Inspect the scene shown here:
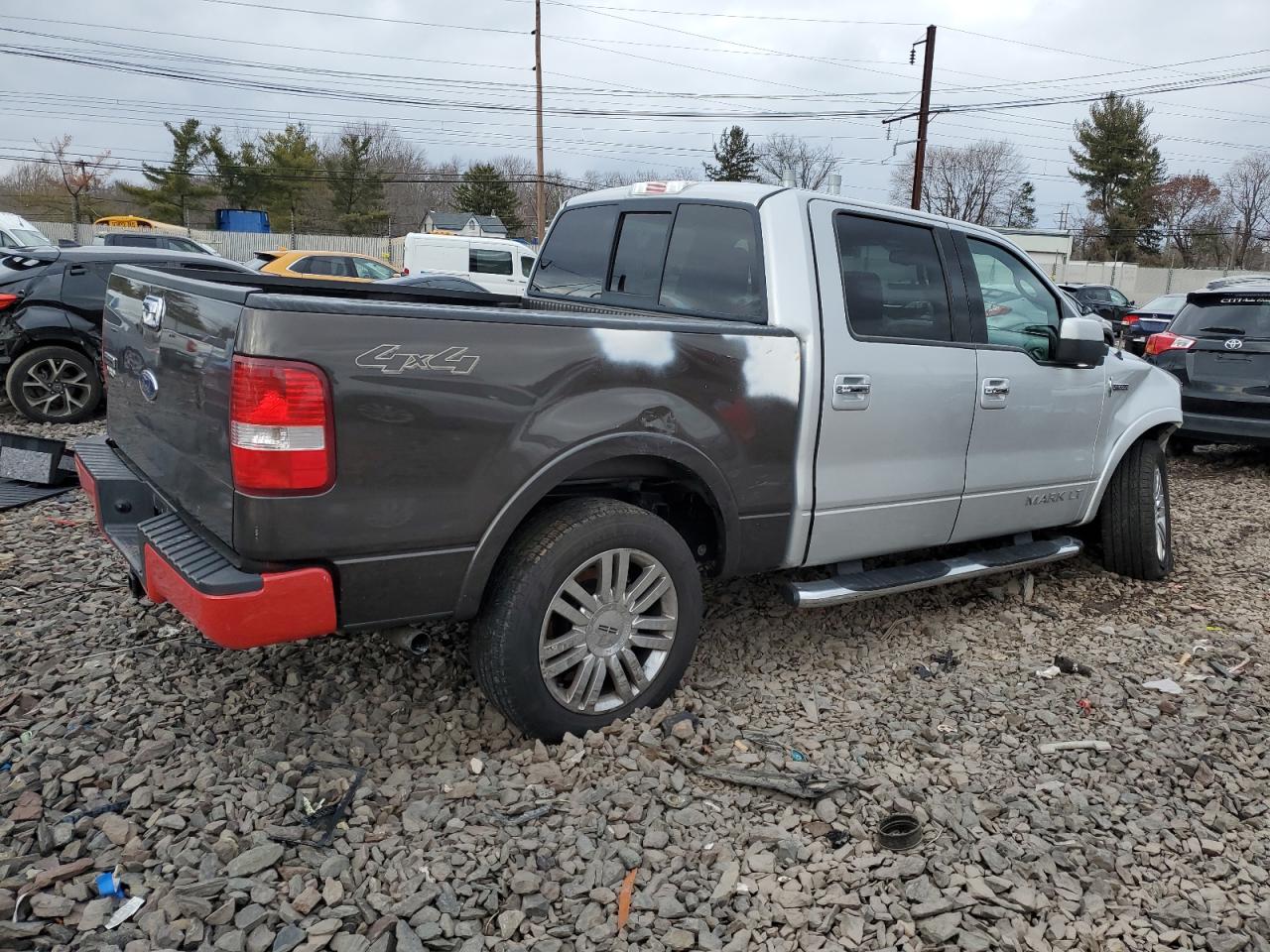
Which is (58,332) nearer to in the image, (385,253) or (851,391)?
(851,391)

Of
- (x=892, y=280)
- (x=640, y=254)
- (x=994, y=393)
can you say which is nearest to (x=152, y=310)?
(x=640, y=254)

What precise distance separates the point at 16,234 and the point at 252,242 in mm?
25332

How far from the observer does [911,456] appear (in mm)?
3895

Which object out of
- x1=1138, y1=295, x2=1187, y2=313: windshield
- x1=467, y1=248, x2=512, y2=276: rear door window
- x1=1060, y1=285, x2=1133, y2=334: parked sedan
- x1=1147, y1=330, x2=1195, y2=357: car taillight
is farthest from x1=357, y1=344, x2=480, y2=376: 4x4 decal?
x1=1060, y1=285, x2=1133, y2=334: parked sedan

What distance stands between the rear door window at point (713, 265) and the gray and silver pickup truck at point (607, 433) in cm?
1

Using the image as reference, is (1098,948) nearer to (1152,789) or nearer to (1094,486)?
(1152,789)

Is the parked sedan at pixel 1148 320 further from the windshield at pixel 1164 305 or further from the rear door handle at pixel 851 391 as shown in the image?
the rear door handle at pixel 851 391

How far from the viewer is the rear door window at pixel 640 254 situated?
407cm

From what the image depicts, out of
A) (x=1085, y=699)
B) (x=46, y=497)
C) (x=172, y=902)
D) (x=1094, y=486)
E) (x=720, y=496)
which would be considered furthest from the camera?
(x=46, y=497)

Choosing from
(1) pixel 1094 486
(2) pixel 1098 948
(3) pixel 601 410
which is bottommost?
(2) pixel 1098 948

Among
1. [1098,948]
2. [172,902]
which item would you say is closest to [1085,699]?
[1098,948]

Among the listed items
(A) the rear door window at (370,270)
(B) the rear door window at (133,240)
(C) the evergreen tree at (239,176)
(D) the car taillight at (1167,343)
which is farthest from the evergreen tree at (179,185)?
(D) the car taillight at (1167,343)

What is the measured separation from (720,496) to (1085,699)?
5.76 ft

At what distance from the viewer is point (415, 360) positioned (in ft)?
8.47
